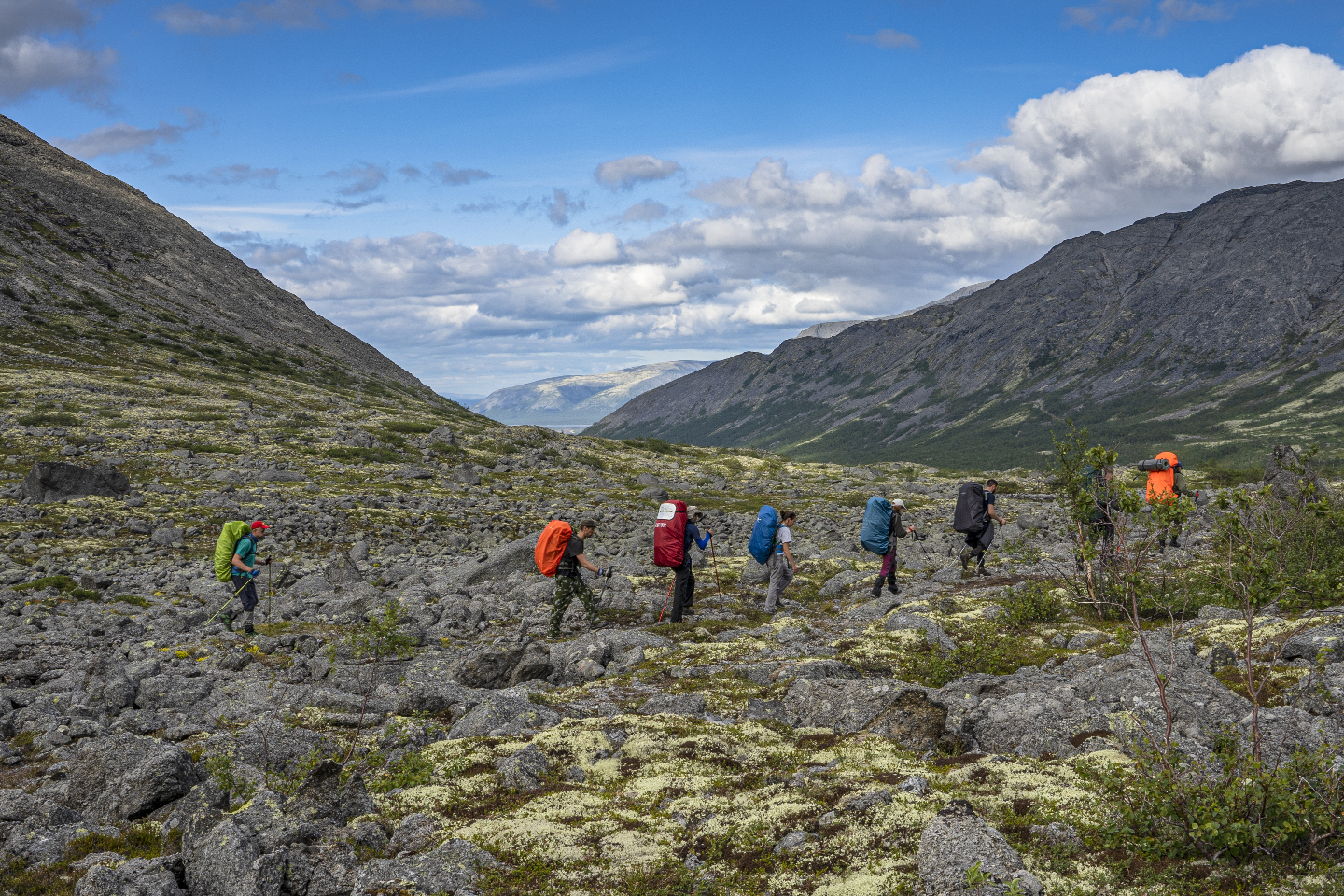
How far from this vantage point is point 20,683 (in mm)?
15625

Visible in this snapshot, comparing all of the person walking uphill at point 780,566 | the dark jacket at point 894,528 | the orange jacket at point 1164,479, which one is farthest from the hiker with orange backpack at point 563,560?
the orange jacket at point 1164,479

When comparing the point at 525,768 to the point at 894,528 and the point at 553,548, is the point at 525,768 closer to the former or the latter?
the point at 553,548

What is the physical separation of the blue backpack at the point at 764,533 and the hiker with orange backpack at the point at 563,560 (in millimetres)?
5094

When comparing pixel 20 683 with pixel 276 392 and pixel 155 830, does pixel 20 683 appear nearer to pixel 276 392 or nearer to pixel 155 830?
pixel 155 830

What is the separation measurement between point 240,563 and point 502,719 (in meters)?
13.3

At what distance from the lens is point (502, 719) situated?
13.4 metres

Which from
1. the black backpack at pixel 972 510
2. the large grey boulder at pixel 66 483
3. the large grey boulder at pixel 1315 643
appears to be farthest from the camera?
the large grey boulder at pixel 66 483

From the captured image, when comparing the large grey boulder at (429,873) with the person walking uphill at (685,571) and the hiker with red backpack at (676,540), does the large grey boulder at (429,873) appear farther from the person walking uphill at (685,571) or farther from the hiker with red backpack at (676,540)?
the person walking uphill at (685,571)

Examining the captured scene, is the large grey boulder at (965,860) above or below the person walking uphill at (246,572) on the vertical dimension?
below

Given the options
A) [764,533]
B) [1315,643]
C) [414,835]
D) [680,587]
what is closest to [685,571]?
[680,587]

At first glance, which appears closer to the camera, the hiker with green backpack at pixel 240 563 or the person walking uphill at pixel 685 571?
the hiker with green backpack at pixel 240 563

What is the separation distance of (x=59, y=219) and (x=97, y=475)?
128676mm

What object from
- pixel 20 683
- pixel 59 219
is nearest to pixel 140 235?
pixel 59 219

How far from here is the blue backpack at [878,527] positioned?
79.6ft
